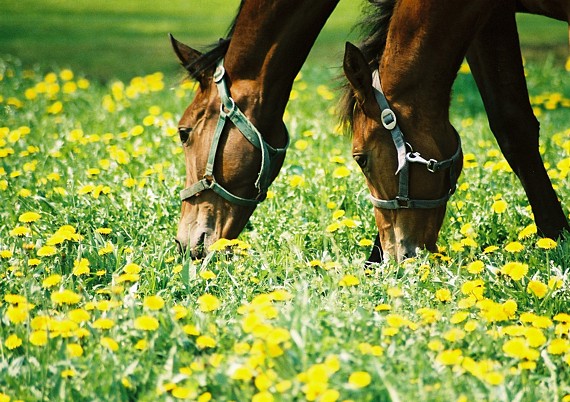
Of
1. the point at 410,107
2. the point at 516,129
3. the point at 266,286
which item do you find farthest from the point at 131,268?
the point at 516,129

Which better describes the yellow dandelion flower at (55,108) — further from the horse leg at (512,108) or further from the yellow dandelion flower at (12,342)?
the yellow dandelion flower at (12,342)

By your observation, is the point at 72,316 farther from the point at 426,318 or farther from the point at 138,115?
the point at 138,115

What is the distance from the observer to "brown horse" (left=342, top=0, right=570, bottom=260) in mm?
3756

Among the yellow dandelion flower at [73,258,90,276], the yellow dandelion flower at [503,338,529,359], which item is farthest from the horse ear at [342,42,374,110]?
the yellow dandelion flower at [503,338,529,359]

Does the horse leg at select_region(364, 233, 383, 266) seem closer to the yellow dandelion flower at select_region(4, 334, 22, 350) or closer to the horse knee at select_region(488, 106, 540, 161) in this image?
the horse knee at select_region(488, 106, 540, 161)

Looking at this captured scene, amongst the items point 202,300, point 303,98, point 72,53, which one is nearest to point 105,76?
point 72,53

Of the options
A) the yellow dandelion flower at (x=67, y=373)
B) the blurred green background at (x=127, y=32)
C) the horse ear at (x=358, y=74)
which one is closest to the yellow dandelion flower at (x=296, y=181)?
the horse ear at (x=358, y=74)

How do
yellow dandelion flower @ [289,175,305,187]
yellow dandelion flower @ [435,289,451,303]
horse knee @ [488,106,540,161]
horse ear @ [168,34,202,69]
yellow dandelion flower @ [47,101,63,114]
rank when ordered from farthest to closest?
yellow dandelion flower @ [47,101,63,114] → yellow dandelion flower @ [289,175,305,187] → horse knee @ [488,106,540,161] → horse ear @ [168,34,202,69] → yellow dandelion flower @ [435,289,451,303]

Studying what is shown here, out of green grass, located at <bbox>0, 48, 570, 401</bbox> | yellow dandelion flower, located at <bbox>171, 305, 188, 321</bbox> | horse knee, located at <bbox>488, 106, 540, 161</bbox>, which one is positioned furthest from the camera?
horse knee, located at <bbox>488, 106, 540, 161</bbox>

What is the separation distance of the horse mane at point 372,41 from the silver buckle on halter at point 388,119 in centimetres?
20

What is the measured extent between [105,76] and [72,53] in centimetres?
236

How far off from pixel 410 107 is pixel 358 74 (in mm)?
268

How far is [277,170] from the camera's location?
14.0ft

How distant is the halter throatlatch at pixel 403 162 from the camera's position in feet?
12.5
